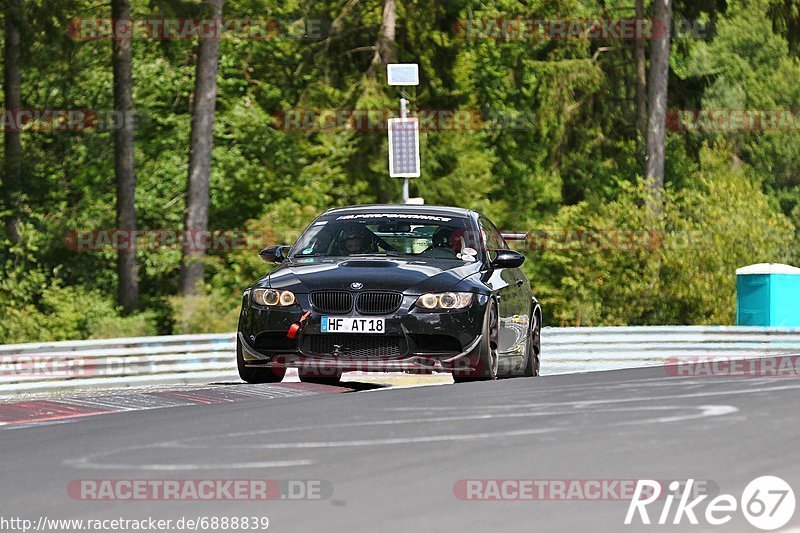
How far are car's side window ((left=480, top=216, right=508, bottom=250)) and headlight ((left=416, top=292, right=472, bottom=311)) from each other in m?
1.75

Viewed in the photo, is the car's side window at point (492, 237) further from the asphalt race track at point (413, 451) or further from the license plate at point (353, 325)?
the asphalt race track at point (413, 451)

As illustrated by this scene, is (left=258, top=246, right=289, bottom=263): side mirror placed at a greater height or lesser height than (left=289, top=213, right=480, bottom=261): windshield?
lesser

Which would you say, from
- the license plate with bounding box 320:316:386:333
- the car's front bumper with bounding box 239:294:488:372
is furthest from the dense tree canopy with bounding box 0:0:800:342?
the license plate with bounding box 320:316:386:333

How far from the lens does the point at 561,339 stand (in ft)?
69.8

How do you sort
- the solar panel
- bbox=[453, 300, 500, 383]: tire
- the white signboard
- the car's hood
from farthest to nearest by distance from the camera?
the solar panel, the white signboard, bbox=[453, 300, 500, 383]: tire, the car's hood

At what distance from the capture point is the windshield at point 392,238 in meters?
14.5

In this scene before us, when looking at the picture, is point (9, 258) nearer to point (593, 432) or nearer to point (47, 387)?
point (47, 387)

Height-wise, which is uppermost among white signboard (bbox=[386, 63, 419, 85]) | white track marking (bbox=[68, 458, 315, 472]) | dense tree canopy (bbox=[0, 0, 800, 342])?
white signboard (bbox=[386, 63, 419, 85])

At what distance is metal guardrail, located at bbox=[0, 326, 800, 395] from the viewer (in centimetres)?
1655

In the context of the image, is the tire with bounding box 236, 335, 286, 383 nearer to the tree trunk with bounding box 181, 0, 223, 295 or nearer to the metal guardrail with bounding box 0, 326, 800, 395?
the metal guardrail with bounding box 0, 326, 800, 395

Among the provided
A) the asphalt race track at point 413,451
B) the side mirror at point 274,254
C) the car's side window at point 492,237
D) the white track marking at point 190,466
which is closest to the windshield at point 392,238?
the side mirror at point 274,254

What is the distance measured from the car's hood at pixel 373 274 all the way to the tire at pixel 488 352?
1.31 ft

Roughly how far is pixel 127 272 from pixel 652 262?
1348 cm

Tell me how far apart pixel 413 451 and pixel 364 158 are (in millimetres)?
37752
